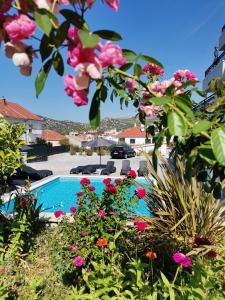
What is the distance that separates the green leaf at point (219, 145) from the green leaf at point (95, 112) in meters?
0.39

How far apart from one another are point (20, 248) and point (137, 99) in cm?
318

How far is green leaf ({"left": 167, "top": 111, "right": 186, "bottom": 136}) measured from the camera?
3.02 feet

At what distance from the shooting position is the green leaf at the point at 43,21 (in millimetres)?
760

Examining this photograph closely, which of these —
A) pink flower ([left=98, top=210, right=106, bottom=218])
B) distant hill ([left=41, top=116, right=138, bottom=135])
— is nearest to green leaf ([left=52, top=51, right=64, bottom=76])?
pink flower ([left=98, top=210, right=106, bottom=218])

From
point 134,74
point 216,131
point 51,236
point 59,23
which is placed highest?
point 59,23

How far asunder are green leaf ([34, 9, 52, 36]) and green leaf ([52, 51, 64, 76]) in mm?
159

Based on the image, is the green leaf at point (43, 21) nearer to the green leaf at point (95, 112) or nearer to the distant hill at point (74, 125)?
the green leaf at point (95, 112)

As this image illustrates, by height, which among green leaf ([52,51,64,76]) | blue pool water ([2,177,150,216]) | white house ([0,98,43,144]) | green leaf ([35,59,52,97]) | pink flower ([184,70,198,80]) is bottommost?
blue pool water ([2,177,150,216])

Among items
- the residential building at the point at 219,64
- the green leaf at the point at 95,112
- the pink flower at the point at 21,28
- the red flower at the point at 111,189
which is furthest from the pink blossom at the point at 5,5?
the residential building at the point at 219,64

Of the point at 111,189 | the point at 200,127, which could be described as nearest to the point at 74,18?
the point at 200,127

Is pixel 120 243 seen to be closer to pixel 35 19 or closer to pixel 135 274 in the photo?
pixel 135 274

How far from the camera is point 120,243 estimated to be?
14.2ft

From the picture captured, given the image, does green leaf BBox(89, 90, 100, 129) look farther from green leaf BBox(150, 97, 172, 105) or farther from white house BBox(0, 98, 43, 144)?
white house BBox(0, 98, 43, 144)

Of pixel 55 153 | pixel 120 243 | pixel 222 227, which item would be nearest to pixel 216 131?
pixel 120 243
